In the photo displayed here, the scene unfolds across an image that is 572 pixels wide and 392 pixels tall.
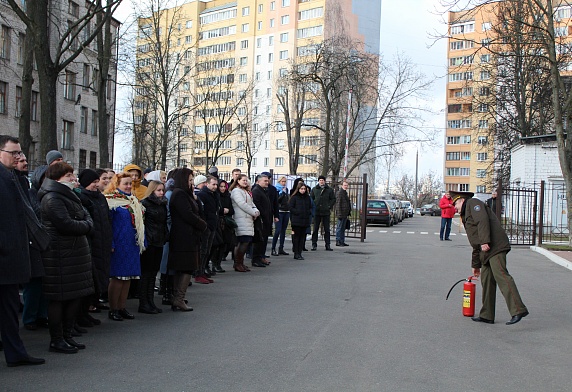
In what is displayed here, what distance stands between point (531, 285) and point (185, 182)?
300 inches

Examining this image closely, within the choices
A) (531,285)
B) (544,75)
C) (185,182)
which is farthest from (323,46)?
(185,182)

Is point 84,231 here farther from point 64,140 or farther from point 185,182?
point 64,140

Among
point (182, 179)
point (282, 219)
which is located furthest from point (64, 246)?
point (282, 219)

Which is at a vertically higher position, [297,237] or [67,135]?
[67,135]

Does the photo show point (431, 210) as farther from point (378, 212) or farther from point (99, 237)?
point (99, 237)

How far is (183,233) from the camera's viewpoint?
8.77 meters

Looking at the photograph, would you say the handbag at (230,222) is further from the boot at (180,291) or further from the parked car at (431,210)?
the parked car at (431,210)

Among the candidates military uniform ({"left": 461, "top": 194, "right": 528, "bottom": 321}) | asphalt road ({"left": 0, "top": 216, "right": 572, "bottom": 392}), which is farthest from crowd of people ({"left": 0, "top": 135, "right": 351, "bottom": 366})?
military uniform ({"left": 461, "top": 194, "right": 528, "bottom": 321})

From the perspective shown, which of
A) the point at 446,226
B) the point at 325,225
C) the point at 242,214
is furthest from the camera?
the point at 446,226

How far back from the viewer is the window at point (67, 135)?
158 ft

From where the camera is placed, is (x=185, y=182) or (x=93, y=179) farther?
(x=185, y=182)

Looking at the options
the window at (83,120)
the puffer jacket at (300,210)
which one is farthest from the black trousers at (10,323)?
the window at (83,120)

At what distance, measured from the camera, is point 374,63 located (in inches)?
1649

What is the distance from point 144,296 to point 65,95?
42.9 metres
